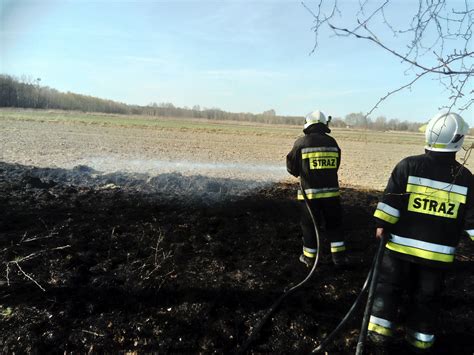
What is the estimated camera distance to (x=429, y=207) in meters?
3.03

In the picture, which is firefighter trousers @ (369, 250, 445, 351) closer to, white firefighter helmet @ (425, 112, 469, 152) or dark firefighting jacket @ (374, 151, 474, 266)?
dark firefighting jacket @ (374, 151, 474, 266)

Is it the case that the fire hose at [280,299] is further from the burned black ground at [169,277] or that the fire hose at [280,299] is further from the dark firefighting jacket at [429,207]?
the dark firefighting jacket at [429,207]

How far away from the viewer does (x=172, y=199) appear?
684cm

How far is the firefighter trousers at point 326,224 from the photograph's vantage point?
4.55 metres

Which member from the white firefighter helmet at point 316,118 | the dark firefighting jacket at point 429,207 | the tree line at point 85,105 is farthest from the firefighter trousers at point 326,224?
the tree line at point 85,105

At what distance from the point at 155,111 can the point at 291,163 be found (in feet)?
231

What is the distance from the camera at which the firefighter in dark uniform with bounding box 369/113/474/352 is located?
9.77 ft

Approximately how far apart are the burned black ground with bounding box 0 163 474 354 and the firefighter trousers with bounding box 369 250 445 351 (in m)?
0.29

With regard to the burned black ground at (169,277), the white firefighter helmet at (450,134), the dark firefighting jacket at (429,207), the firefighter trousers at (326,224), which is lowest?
the burned black ground at (169,277)

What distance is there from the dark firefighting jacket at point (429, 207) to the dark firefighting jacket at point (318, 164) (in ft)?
4.87

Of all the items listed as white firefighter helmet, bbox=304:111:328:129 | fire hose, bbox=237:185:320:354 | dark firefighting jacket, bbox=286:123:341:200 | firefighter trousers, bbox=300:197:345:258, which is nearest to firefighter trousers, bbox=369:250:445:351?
fire hose, bbox=237:185:320:354

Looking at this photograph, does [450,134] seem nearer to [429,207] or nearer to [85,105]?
[429,207]

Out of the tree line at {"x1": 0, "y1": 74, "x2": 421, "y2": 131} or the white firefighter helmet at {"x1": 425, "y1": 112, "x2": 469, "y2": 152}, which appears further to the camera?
the tree line at {"x1": 0, "y1": 74, "x2": 421, "y2": 131}

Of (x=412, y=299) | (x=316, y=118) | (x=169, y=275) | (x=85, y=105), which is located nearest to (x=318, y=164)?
(x=316, y=118)
